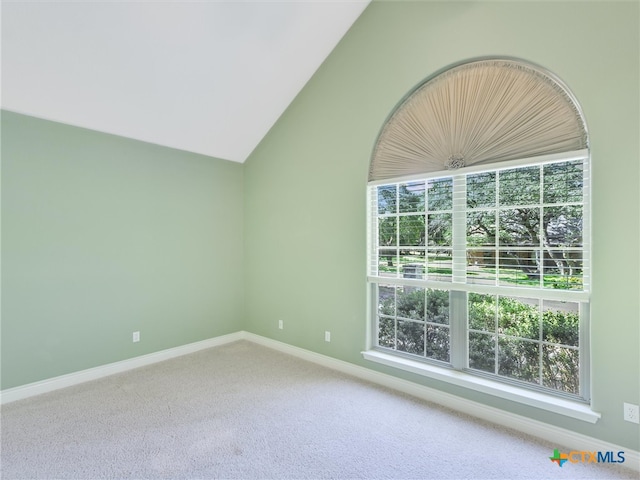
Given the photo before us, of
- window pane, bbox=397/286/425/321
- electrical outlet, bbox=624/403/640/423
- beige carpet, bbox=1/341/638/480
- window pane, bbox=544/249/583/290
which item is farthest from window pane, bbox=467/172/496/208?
beige carpet, bbox=1/341/638/480

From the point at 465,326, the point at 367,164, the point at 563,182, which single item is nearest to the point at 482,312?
the point at 465,326

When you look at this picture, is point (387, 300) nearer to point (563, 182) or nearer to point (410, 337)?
point (410, 337)

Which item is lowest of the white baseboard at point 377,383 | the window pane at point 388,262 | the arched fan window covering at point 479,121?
the white baseboard at point 377,383

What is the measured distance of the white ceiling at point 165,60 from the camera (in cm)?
222

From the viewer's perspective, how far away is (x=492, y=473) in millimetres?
1786

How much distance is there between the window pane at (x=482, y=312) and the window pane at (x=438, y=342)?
0.80 ft

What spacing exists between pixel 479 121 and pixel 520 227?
885 mm

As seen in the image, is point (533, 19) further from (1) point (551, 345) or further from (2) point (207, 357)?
(2) point (207, 357)

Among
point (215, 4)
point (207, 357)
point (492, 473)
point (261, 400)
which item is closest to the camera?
point (492, 473)

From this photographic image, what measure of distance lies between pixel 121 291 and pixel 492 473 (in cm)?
351

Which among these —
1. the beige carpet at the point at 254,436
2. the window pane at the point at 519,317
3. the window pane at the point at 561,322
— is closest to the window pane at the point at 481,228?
the window pane at the point at 519,317

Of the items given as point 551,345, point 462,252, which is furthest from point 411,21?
point 551,345

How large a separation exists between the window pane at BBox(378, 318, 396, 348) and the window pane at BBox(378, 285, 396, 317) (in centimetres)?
8

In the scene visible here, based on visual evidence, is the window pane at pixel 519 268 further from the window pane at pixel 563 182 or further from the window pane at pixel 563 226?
the window pane at pixel 563 182
